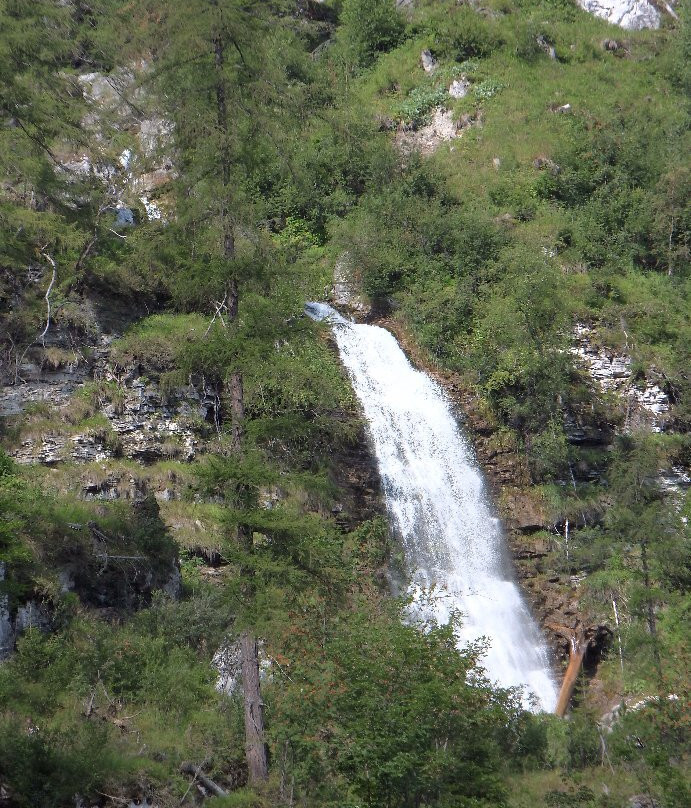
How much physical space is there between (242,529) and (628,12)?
44.9 m

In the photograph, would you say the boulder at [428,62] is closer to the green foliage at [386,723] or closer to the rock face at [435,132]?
the rock face at [435,132]

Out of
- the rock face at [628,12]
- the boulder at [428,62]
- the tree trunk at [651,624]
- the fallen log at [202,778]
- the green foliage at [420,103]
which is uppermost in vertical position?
the rock face at [628,12]

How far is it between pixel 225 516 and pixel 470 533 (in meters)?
12.6

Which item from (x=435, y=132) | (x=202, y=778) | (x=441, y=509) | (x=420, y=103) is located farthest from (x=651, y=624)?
(x=420, y=103)

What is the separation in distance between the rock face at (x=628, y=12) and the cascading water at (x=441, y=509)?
30499 millimetres

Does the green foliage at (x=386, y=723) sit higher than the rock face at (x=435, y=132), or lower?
lower

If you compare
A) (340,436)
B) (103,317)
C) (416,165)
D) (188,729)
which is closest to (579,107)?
(416,165)

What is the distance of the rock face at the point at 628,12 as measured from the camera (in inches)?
1799

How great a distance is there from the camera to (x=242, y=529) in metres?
11.0

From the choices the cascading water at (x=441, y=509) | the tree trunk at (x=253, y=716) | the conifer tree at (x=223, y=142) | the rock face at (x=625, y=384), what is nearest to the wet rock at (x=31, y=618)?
the tree trunk at (x=253, y=716)

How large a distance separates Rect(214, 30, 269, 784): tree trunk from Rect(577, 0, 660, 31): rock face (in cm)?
4094

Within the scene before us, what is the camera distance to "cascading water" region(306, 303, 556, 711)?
20188mm

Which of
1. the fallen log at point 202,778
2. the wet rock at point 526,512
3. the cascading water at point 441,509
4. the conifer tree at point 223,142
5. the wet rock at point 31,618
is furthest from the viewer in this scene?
the wet rock at point 526,512

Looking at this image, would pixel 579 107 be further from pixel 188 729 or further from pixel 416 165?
pixel 188 729
